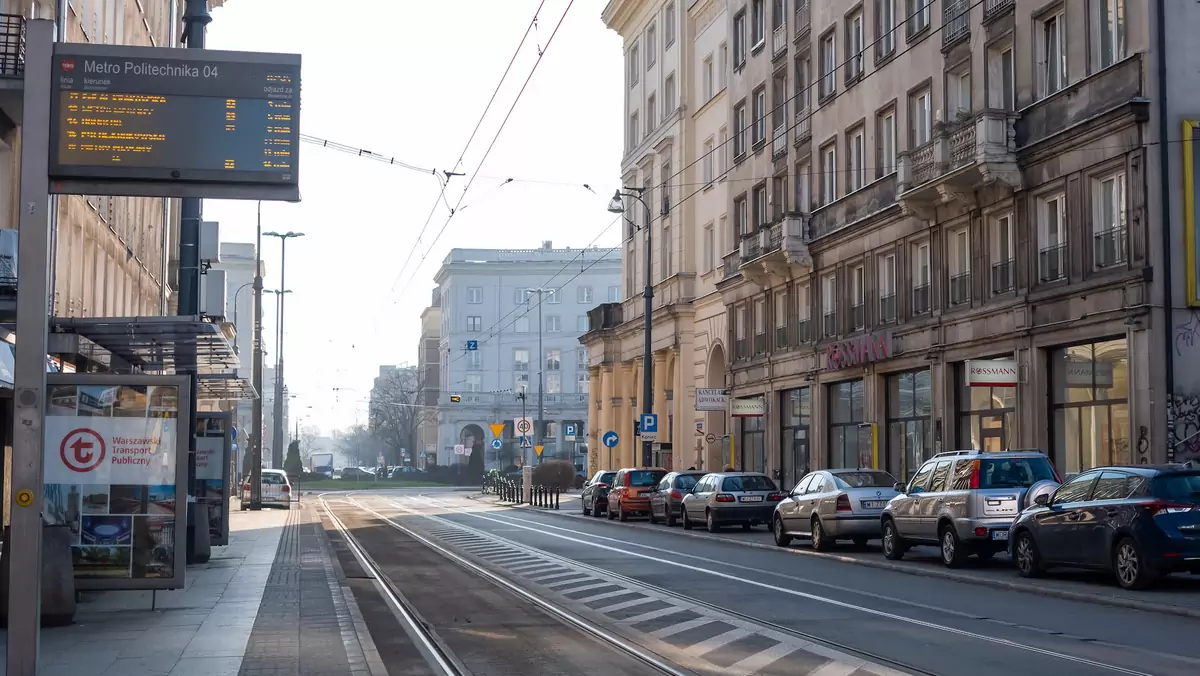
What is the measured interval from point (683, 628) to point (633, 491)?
95.2 feet

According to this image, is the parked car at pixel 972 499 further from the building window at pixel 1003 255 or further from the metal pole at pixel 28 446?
the metal pole at pixel 28 446

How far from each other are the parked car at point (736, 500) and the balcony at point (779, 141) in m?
12.7

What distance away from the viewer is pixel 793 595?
17.4 metres

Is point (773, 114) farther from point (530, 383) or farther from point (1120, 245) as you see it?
point (530, 383)

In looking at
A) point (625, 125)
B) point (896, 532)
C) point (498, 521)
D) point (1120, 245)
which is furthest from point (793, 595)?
point (625, 125)

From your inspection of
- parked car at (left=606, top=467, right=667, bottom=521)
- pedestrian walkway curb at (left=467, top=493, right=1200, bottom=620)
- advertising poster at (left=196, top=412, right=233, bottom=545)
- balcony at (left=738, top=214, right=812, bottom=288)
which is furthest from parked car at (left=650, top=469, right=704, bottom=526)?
advertising poster at (left=196, top=412, right=233, bottom=545)

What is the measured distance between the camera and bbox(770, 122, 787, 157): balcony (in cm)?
4353

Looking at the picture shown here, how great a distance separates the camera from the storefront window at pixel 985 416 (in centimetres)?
2978

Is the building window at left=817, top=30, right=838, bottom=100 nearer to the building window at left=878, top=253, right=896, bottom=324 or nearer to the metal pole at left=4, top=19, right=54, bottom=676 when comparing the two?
the building window at left=878, top=253, right=896, bottom=324

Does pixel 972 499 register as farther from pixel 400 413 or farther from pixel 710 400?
pixel 400 413

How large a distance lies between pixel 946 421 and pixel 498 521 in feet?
51.3

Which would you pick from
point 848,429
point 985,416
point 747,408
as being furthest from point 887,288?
point 747,408

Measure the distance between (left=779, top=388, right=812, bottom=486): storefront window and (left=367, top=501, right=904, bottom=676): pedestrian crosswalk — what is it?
19420 mm

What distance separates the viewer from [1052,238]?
27.8 metres
